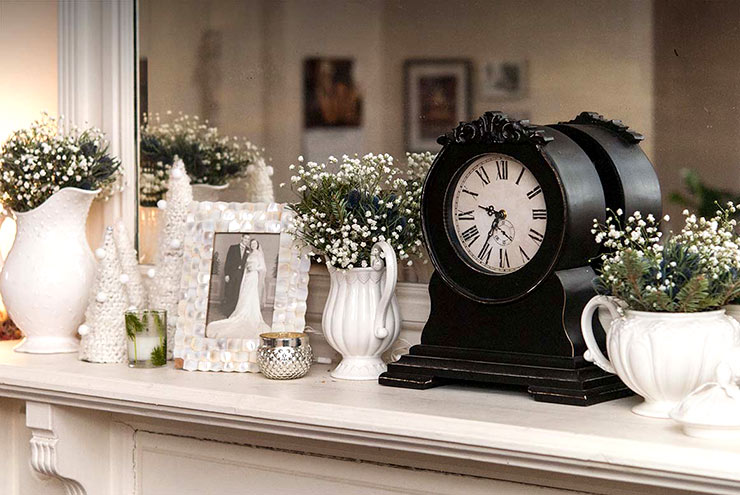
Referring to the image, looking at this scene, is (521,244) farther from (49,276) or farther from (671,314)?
(49,276)

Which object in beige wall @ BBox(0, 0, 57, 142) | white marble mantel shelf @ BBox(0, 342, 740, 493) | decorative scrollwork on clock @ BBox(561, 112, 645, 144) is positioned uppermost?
beige wall @ BBox(0, 0, 57, 142)

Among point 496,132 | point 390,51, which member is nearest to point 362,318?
point 496,132

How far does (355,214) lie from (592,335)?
466mm

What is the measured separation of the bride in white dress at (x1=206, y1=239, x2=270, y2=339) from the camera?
1950mm

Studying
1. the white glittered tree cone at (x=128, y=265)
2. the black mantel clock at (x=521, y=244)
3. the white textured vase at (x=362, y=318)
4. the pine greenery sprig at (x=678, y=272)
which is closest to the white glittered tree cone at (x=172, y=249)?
the white glittered tree cone at (x=128, y=265)

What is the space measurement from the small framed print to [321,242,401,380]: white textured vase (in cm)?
35

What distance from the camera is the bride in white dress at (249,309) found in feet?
6.40

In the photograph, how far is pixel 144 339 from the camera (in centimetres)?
197

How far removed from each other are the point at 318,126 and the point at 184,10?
17.5 inches

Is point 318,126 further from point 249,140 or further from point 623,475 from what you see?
point 623,475

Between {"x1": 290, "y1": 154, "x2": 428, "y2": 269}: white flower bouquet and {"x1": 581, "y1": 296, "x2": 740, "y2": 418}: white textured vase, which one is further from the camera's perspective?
{"x1": 290, "y1": 154, "x2": 428, "y2": 269}: white flower bouquet

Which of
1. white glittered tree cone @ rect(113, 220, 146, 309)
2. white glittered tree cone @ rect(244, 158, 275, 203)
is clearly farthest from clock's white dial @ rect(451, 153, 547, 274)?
white glittered tree cone @ rect(113, 220, 146, 309)

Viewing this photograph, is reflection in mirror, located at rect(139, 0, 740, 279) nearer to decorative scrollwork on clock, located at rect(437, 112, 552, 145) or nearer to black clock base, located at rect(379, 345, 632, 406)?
decorative scrollwork on clock, located at rect(437, 112, 552, 145)

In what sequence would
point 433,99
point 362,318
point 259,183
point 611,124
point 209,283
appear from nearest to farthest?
point 611,124 → point 362,318 → point 433,99 → point 209,283 → point 259,183
